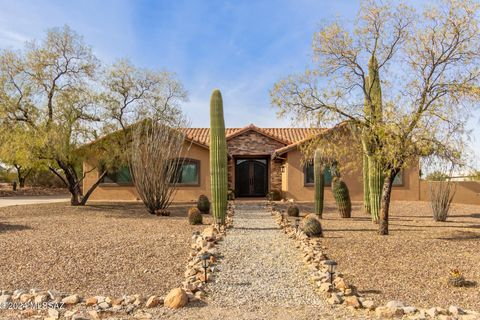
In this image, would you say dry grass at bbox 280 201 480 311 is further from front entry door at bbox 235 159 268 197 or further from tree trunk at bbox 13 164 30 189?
tree trunk at bbox 13 164 30 189

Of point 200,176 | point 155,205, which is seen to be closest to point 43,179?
point 200,176

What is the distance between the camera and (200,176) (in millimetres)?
21828

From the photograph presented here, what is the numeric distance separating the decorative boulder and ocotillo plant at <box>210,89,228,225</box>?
22.1 ft

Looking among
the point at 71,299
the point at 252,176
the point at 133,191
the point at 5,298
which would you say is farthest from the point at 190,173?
the point at 71,299

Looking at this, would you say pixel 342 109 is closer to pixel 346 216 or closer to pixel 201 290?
pixel 346 216

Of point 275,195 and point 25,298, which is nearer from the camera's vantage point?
point 25,298

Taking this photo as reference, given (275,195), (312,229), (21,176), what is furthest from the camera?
(21,176)

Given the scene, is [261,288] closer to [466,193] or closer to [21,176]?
[466,193]

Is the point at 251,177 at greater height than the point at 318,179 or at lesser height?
greater

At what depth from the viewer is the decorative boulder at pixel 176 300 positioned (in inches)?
216

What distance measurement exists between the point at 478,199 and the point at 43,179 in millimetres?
33174

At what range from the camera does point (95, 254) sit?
8344 millimetres

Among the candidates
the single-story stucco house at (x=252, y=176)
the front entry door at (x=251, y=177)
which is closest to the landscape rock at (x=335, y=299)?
the single-story stucco house at (x=252, y=176)

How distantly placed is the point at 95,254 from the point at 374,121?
7.12 metres
